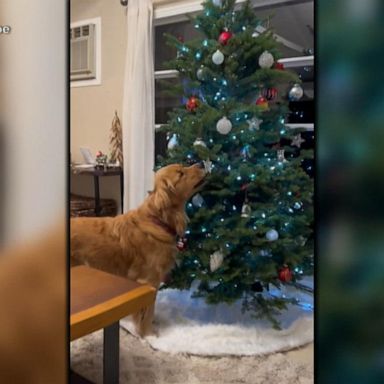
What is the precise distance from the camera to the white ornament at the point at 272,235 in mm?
1773

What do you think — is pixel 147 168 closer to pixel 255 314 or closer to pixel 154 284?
pixel 154 284

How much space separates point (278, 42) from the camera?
71.5 inches

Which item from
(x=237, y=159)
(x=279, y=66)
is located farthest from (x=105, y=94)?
(x=279, y=66)

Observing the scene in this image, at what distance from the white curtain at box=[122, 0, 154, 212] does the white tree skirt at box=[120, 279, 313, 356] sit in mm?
743

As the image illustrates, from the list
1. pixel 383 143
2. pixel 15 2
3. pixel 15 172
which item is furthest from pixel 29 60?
pixel 383 143

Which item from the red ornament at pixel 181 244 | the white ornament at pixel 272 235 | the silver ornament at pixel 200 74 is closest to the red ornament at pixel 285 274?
the white ornament at pixel 272 235

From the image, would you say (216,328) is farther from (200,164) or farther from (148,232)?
(200,164)

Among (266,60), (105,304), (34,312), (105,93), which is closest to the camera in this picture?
(34,312)

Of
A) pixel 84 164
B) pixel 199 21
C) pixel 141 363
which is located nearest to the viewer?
pixel 141 363

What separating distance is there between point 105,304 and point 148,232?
2.06ft

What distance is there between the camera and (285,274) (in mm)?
1781

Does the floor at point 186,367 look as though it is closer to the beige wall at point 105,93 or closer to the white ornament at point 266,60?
the beige wall at point 105,93

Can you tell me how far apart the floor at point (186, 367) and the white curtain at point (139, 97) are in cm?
102

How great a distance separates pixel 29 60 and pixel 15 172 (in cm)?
21
